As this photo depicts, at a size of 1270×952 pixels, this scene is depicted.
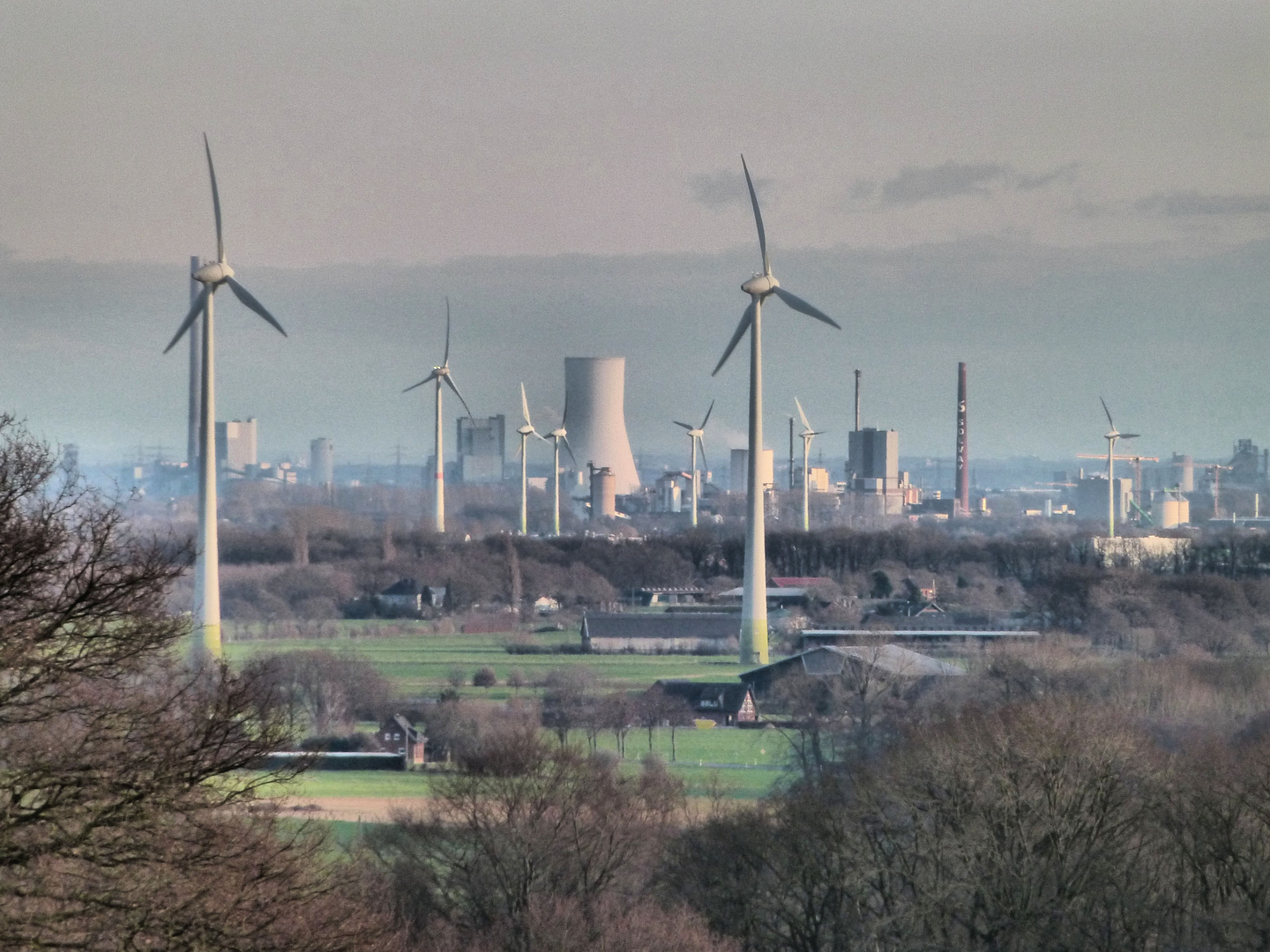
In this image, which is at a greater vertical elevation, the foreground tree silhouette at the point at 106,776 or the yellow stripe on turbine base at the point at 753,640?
the foreground tree silhouette at the point at 106,776

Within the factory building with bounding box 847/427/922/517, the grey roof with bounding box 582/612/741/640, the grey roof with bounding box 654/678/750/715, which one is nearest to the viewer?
the grey roof with bounding box 654/678/750/715

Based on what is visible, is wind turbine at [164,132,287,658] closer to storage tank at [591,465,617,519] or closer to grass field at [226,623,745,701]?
grass field at [226,623,745,701]

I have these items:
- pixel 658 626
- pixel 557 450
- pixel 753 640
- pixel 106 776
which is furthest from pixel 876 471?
pixel 106 776

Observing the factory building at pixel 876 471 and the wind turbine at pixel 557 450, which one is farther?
the factory building at pixel 876 471

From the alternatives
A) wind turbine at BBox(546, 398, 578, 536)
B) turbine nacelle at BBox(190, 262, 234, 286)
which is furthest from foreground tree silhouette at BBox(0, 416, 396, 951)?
wind turbine at BBox(546, 398, 578, 536)

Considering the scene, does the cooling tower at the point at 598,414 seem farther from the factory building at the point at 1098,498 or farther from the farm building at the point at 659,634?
the farm building at the point at 659,634

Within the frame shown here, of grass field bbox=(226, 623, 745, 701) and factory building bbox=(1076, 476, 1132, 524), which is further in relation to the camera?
factory building bbox=(1076, 476, 1132, 524)

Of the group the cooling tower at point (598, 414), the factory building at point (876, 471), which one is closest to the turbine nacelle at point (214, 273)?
the cooling tower at point (598, 414)

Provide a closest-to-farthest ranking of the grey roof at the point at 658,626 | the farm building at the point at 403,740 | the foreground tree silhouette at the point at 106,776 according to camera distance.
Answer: the foreground tree silhouette at the point at 106,776 → the farm building at the point at 403,740 → the grey roof at the point at 658,626
